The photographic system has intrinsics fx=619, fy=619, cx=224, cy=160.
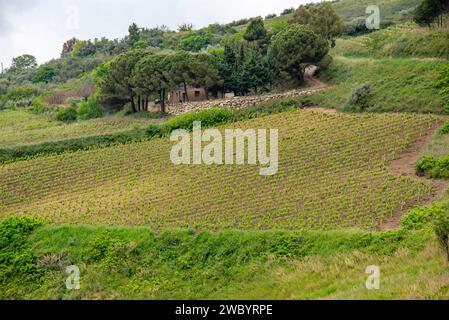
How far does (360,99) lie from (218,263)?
56.6 ft

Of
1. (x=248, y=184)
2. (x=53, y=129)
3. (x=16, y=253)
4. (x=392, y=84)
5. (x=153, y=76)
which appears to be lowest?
(x=16, y=253)

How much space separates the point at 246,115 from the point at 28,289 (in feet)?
61.7

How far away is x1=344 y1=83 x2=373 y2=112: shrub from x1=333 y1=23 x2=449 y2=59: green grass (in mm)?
5514

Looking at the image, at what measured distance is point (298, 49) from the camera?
3972cm

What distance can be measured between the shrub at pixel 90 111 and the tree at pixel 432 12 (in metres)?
24.1

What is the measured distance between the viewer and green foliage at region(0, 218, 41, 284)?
68.7 feet

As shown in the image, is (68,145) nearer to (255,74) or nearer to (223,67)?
(223,67)

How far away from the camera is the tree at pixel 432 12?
40.5 metres

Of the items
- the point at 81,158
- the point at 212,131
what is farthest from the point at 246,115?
the point at 81,158

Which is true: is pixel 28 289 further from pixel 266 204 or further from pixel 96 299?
pixel 266 204

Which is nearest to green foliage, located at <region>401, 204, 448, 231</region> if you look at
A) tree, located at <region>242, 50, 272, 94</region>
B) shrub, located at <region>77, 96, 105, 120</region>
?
tree, located at <region>242, 50, 272, 94</region>

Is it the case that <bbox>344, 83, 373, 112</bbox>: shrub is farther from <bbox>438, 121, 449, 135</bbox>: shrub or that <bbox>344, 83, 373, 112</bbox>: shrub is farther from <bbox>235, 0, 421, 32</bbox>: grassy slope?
<bbox>235, 0, 421, 32</bbox>: grassy slope

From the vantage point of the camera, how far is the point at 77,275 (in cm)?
2019

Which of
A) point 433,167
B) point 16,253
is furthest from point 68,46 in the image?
point 433,167
